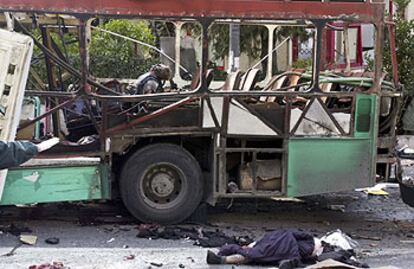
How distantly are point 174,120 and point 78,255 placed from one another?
6.08 feet

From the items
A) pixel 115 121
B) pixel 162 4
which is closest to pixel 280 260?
pixel 115 121

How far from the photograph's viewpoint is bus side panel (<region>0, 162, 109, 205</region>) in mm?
7211

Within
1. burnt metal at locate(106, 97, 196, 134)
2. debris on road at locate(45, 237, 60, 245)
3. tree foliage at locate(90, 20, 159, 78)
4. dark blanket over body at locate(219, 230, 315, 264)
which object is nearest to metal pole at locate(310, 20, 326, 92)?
burnt metal at locate(106, 97, 196, 134)

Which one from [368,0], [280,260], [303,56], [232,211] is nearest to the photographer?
[280,260]

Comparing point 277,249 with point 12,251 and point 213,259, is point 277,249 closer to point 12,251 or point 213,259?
point 213,259

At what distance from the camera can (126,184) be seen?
7633 mm

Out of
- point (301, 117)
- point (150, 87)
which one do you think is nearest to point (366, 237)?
point (301, 117)

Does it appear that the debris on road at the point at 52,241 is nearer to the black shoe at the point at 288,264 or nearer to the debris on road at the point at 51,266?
the debris on road at the point at 51,266

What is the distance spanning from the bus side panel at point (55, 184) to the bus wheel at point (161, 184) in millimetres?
288

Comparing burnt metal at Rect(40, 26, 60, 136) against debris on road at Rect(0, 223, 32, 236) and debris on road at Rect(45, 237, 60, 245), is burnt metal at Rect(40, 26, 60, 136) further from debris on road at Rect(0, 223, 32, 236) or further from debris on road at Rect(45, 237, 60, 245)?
debris on road at Rect(45, 237, 60, 245)

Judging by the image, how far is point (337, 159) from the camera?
7.73m

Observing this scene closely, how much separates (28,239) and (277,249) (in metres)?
2.37

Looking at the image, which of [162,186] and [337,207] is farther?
[337,207]

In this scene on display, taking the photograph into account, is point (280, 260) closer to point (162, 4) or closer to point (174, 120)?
point (174, 120)
